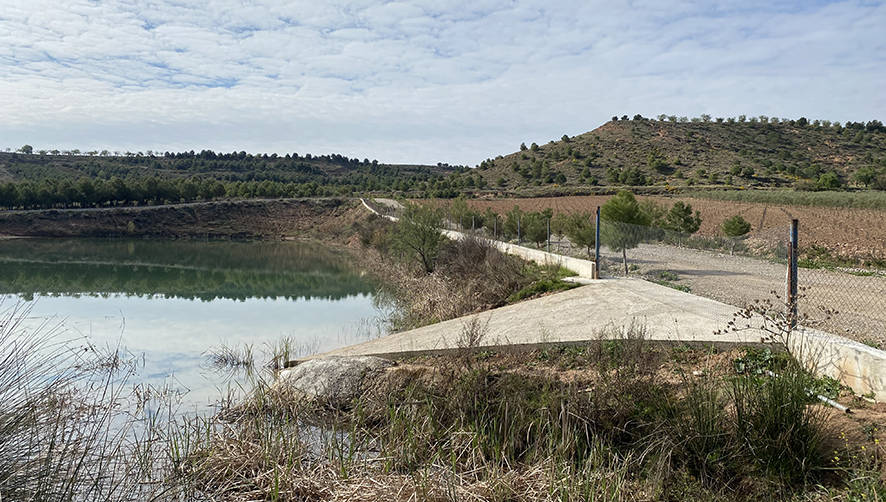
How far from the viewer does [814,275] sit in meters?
18.1

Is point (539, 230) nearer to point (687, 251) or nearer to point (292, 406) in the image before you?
point (687, 251)

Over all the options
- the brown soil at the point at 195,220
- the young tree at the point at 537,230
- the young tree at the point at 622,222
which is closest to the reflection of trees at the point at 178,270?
the brown soil at the point at 195,220

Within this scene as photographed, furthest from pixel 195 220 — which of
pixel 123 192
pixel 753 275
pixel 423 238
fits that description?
pixel 753 275

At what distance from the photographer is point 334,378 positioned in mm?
10906

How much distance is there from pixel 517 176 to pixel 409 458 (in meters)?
85.0

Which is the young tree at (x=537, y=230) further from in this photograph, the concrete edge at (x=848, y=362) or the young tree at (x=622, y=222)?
the concrete edge at (x=848, y=362)

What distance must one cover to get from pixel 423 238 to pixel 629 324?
16765 mm

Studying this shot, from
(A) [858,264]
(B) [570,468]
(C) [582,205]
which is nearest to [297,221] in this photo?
(C) [582,205]

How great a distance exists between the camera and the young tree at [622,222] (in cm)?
2219

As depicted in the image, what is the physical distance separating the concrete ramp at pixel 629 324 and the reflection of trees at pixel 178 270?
574 inches

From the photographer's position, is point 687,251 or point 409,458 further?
point 687,251

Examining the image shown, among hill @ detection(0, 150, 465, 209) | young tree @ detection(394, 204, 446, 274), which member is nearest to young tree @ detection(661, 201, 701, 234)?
young tree @ detection(394, 204, 446, 274)

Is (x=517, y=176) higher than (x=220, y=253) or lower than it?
higher

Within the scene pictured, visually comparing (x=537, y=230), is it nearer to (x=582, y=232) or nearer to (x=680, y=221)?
(x=582, y=232)
